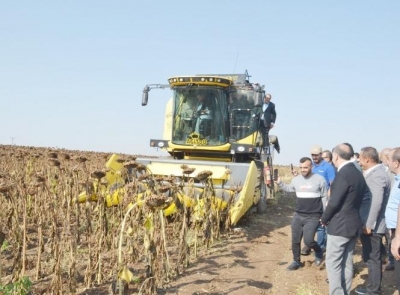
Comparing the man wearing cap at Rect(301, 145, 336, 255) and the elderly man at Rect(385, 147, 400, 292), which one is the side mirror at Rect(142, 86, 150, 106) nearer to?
the man wearing cap at Rect(301, 145, 336, 255)

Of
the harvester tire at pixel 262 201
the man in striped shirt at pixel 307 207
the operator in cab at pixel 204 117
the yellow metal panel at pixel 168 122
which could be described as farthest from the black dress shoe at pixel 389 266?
the yellow metal panel at pixel 168 122

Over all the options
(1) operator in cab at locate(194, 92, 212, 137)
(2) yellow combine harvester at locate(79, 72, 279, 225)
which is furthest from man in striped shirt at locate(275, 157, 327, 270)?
(1) operator in cab at locate(194, 92, 212, 137)

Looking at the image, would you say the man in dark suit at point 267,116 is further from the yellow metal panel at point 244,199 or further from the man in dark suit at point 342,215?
the man in dark suit at point 342,215

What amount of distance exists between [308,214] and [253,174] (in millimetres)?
1653

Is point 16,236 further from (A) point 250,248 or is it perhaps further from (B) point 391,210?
(B) point 391,210

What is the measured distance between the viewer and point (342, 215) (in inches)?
167

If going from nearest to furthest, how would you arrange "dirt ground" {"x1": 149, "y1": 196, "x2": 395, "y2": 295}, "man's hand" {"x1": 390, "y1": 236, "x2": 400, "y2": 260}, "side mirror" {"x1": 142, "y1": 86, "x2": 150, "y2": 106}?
"man's hand" {"x1": 390, "y1": 236, "x2": 400, "y2": 260} → "dirt ground" {"x1": 149, "y1": 196, "x2": 395, "y2": 295} → "side mirror" {"x1": 142, "y1": 86, "x2": 150, "y2": 106}

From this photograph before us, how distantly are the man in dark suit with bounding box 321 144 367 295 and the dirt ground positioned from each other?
29.8 inches

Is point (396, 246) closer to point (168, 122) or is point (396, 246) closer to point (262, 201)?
point (262, 201)

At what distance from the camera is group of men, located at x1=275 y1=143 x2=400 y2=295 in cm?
421

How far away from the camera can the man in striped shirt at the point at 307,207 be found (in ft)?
18.6

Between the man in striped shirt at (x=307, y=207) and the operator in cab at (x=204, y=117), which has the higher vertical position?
the operator in cab at (x=204, y=117)

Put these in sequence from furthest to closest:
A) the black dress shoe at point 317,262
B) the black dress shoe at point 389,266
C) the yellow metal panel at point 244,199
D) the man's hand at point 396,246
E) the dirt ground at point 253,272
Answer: the yellow metal panel at point 244,199
the black dress shoe at point 389,266
the black dress shoe at point 317,262
the dirt ground at point 253,272
the man's hand at point 396,246

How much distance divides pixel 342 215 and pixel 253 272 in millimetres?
1725
